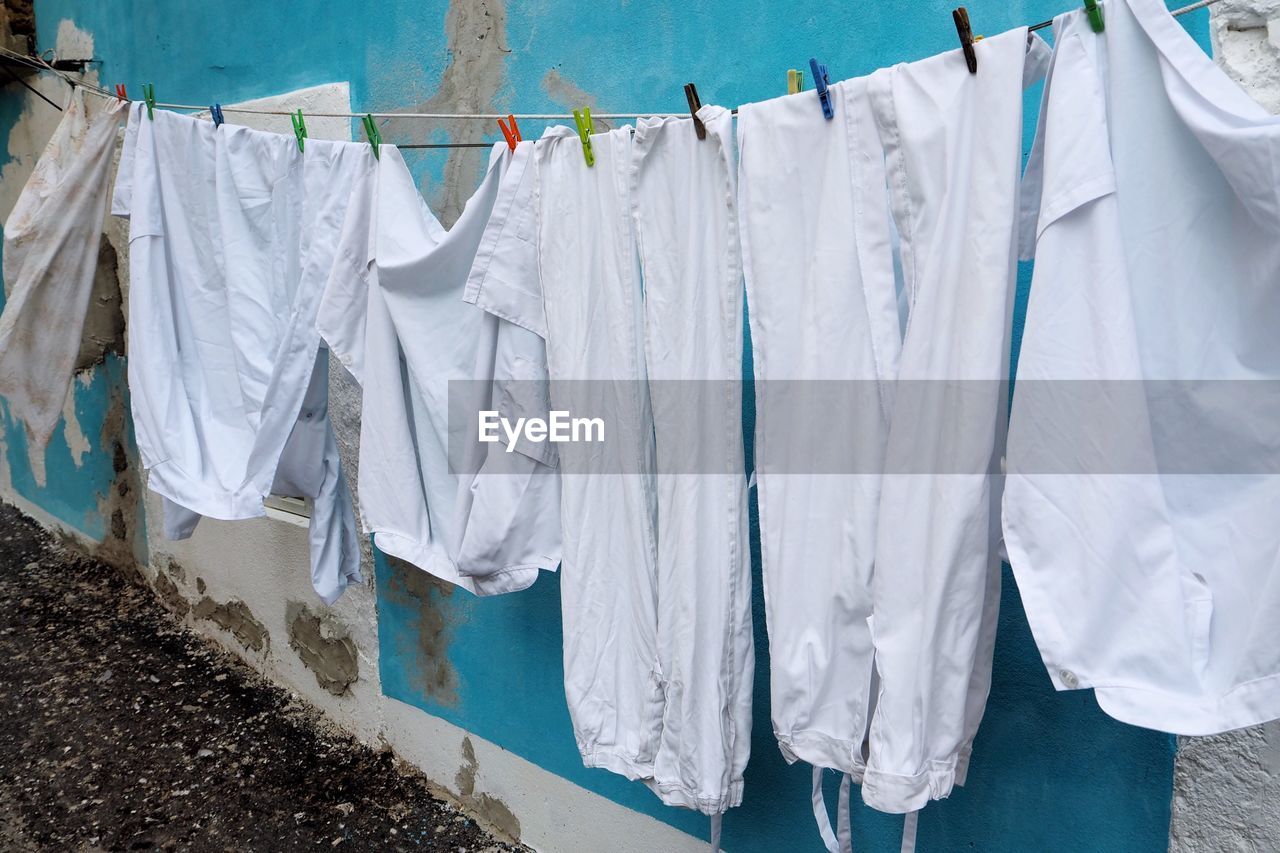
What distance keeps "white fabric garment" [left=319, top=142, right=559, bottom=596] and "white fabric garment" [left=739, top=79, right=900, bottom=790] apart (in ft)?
1.71

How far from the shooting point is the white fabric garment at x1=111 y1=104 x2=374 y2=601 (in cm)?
199

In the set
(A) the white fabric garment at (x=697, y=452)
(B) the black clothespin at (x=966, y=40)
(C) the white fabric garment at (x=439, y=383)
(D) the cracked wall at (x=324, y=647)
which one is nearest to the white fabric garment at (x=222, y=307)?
(C) the white fabric garment at (x=439, y=383)

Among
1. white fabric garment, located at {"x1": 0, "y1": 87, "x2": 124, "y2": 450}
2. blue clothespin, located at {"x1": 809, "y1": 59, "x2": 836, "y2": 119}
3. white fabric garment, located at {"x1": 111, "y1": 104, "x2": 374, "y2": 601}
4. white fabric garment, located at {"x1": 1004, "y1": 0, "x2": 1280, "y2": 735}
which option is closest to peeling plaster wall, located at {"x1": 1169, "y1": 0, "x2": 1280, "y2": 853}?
white fabric garment, located at {"x1": 1004, "y1": 0, "x2": 1280, "y2": 735}

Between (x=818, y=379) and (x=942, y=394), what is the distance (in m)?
0.19

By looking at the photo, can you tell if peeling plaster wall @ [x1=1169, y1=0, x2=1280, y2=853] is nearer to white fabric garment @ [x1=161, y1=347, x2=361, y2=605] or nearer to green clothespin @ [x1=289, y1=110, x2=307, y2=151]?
green clothespin @ [x1=289, y1=110, x2=307, y2=151]

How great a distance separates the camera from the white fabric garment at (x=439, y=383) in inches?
66.4

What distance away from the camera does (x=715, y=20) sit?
1.82 m

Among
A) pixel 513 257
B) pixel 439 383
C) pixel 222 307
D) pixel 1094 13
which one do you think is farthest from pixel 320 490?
pixel 1094 13

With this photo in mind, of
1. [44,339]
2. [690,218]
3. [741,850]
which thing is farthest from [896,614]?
[44,339]

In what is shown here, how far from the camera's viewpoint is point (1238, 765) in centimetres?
133

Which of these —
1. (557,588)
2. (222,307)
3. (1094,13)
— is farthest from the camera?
(557,588)

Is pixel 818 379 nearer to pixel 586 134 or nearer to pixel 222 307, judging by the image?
pixel 586 134

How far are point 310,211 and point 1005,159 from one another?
1478 millimetres

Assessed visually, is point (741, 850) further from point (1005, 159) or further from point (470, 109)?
point (470, 109)
